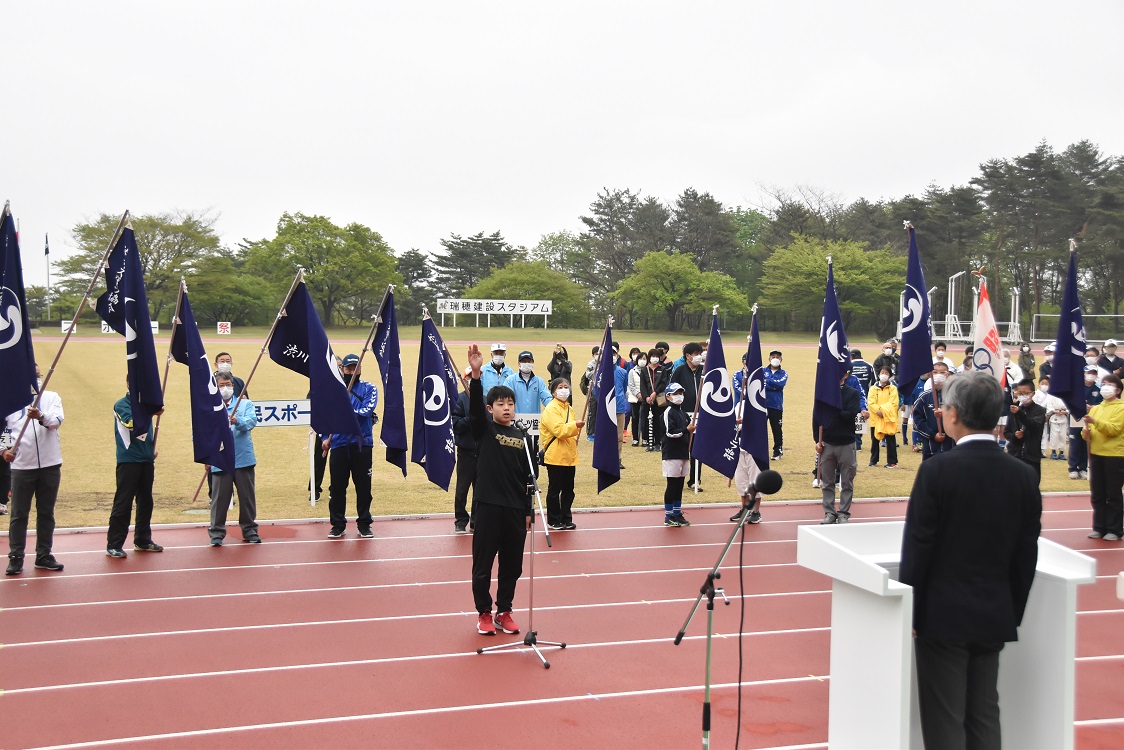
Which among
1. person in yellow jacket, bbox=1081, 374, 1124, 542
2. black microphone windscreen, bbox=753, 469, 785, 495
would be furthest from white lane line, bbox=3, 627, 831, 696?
person in yellow jacket, bbox=1081, 374, 1124, 542

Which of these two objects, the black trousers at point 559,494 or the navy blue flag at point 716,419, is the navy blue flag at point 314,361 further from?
the navy blue flag at point 716,419

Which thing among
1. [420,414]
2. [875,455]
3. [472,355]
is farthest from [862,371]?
[472,355]

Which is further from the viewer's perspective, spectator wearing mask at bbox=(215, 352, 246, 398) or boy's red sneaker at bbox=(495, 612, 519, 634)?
spectator wearing mask at bbox=(215, 352, 246, 398)

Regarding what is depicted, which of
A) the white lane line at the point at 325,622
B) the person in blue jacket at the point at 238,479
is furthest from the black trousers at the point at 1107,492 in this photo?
the person in blue jacket at the point at 238,479

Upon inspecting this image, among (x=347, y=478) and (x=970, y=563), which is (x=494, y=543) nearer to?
(x=970, y=563)

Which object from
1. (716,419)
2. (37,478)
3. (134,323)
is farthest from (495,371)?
(37,478)

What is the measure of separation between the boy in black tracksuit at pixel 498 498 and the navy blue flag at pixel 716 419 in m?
4.91

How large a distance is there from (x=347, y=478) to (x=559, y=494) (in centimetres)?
270

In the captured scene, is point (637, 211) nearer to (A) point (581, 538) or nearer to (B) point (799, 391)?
(B) point (799, 391)

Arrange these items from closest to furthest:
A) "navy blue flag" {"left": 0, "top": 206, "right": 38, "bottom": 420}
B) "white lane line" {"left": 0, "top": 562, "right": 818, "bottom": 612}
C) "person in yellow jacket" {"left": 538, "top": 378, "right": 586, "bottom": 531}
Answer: "white lane line" {"left": 0, "top": 562, "right": 818, "bottom": 612} → "navy blue flag" {"left": 0, "top": 206, "right": 38, "bottom": 420} → "person in yellow jacket" {"left": 538, "top": 378, "right": 586, "bottom": 531}

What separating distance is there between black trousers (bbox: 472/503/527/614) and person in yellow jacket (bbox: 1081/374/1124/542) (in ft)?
26.1

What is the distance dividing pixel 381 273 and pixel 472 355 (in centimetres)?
6082

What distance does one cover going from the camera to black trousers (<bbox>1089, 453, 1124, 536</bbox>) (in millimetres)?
11508

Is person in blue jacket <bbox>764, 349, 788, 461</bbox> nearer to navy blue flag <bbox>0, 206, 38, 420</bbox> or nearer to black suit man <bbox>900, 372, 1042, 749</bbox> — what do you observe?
navy blue flag <bbox>0, 206, 38, 420</bbox>
